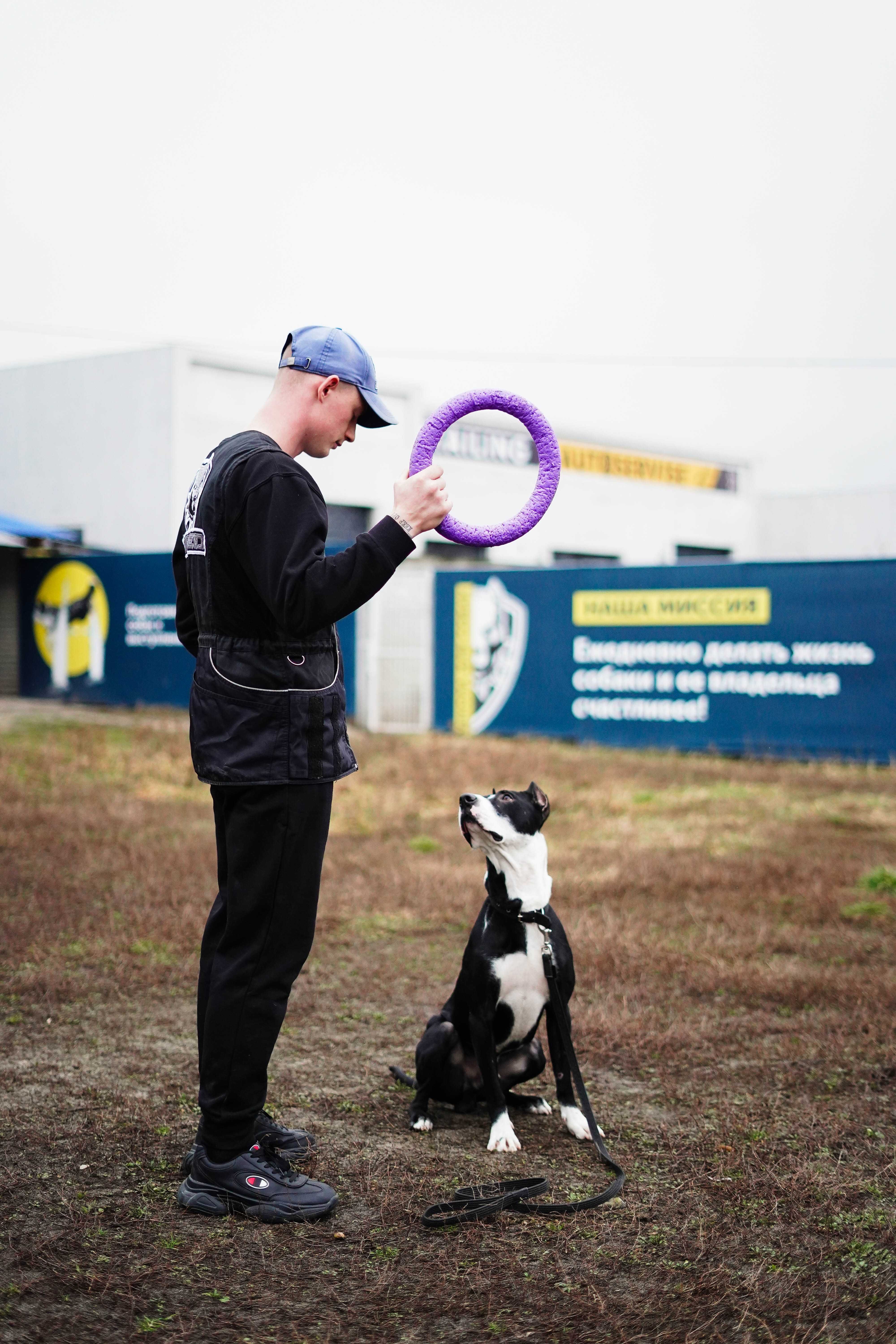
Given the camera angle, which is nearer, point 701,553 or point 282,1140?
point 282,1140

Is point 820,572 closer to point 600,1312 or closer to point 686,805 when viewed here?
point 686,805

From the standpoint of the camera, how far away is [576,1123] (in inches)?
136

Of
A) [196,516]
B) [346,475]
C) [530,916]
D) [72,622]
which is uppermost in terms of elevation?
[346,475]

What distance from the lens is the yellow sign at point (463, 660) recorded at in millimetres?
15930

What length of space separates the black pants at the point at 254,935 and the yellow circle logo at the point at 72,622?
17.2 metres

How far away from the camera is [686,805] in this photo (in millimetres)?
10500

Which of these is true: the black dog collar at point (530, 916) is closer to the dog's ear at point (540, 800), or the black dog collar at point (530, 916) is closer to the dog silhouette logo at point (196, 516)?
the dog's ear at point (540, 800)

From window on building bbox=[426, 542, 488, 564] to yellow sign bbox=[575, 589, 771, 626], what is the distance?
985 centimetres

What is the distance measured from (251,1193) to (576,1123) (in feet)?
3.48

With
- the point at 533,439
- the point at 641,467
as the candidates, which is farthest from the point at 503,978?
the point at 641,467

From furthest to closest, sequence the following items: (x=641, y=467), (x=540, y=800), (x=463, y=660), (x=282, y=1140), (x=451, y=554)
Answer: (x=641, y=467), (x=451, y=554), (x=463, y=660), (x=540, y=800), (x=282, y=1140)

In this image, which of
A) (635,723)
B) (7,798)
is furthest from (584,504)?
(7,798)

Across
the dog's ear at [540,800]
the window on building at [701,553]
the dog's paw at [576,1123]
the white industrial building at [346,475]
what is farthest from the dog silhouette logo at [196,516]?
the window on building at [701,553]

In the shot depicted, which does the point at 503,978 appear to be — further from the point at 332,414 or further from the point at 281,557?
the point at 332,414
